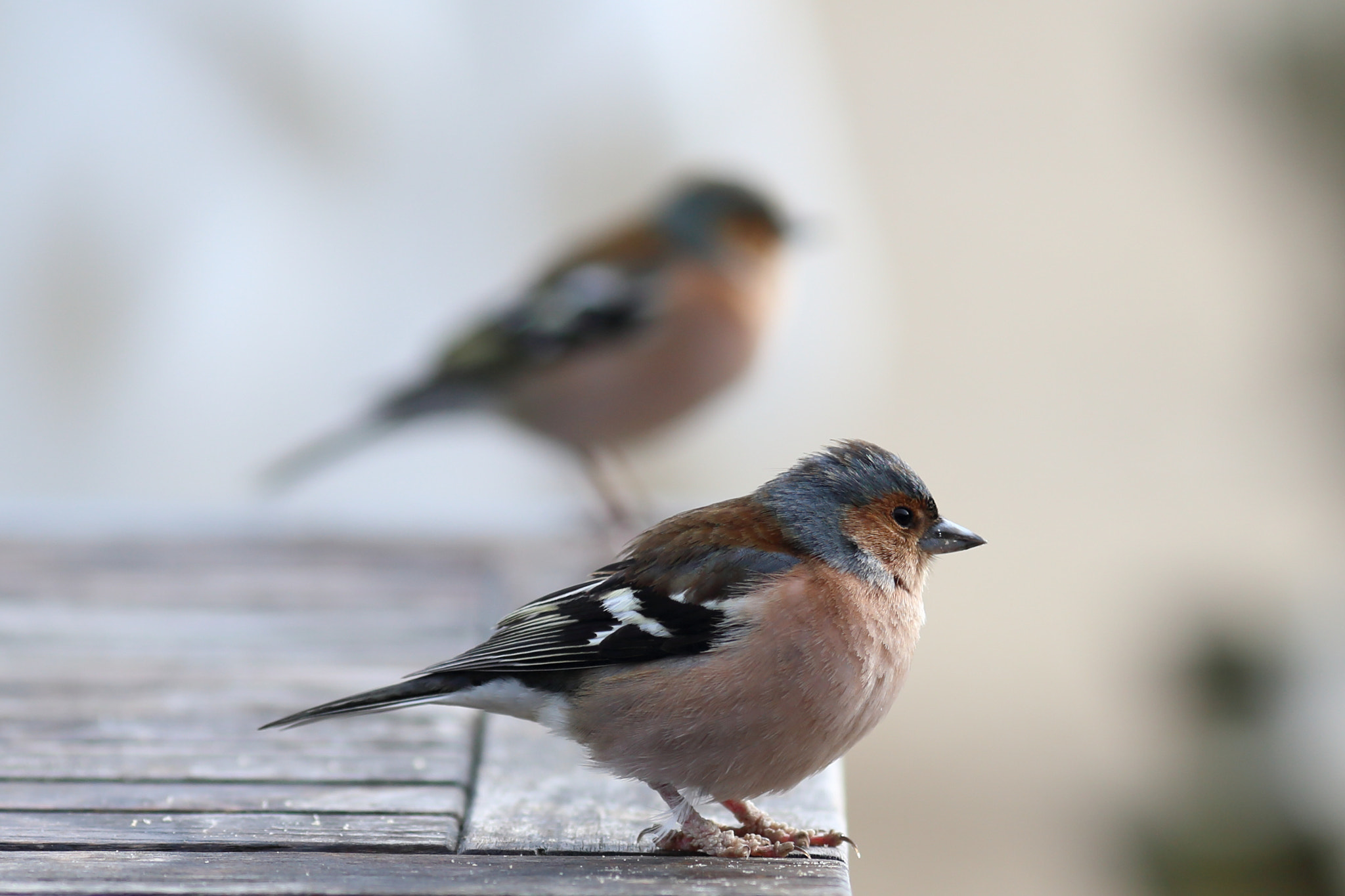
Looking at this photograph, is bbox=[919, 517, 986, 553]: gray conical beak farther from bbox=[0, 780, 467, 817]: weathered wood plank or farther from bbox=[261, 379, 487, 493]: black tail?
bbox=[261, 379, 487, 493]: black tail

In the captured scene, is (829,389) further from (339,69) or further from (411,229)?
(339,69)

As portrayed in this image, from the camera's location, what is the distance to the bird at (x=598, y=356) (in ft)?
18.0

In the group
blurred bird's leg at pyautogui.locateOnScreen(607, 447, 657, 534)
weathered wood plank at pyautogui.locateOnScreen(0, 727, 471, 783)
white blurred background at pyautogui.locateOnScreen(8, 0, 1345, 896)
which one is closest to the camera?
weathered wood plank at pyautogui.locateOnScreen(0, 727, 471, 783)

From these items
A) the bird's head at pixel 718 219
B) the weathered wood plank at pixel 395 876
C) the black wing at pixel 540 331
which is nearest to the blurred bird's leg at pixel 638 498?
the black wing at pixel 540 331

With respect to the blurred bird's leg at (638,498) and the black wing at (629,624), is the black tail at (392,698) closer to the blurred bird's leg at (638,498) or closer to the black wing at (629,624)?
the black wing at (629,624)

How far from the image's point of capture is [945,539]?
9.32 feet

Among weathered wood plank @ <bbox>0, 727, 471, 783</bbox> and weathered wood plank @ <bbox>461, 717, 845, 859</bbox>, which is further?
weathered wood plank @ <bbox>0, 727, 471, 783</bbox>

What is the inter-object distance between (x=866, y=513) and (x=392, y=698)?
909 mm

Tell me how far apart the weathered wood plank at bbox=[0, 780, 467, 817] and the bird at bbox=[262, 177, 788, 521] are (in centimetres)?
274

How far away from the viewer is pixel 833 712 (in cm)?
247

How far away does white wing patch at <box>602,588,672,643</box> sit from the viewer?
2.58m

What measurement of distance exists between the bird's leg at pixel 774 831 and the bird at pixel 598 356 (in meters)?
2.80

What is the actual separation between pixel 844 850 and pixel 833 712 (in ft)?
0.72

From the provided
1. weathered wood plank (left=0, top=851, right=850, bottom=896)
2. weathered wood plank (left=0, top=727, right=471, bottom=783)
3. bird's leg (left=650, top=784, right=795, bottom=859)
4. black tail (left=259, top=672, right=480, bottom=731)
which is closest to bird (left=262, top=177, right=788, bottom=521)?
weathered wood plank (left=0, top=727, right=471, bottom=783)
